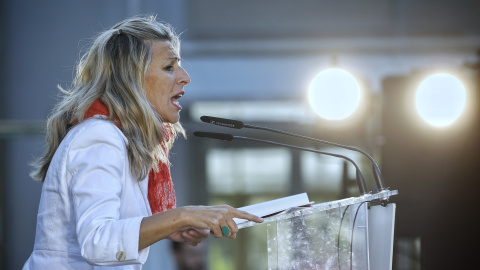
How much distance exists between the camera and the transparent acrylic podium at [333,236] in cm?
136

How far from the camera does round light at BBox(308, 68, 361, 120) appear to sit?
3498mm

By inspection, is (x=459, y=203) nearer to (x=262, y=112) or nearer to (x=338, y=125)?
(x=338, y=125)

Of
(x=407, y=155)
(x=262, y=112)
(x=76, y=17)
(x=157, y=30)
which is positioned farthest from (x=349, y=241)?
(x=76, y=17)

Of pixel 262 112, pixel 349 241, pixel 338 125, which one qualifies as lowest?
pixel 349 241

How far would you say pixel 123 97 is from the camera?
4.84 feet

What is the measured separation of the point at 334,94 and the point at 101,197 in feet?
7.89

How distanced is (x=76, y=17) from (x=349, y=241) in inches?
142

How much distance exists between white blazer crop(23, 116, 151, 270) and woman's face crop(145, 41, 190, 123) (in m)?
0.22

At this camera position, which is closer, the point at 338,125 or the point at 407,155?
the point at 407,155

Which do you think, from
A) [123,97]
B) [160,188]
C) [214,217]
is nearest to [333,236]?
[214,217]

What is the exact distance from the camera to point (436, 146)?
329cm

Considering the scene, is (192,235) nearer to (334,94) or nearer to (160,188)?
(160,188)

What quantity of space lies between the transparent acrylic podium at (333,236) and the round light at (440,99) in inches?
78.4

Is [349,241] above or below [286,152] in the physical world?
below
